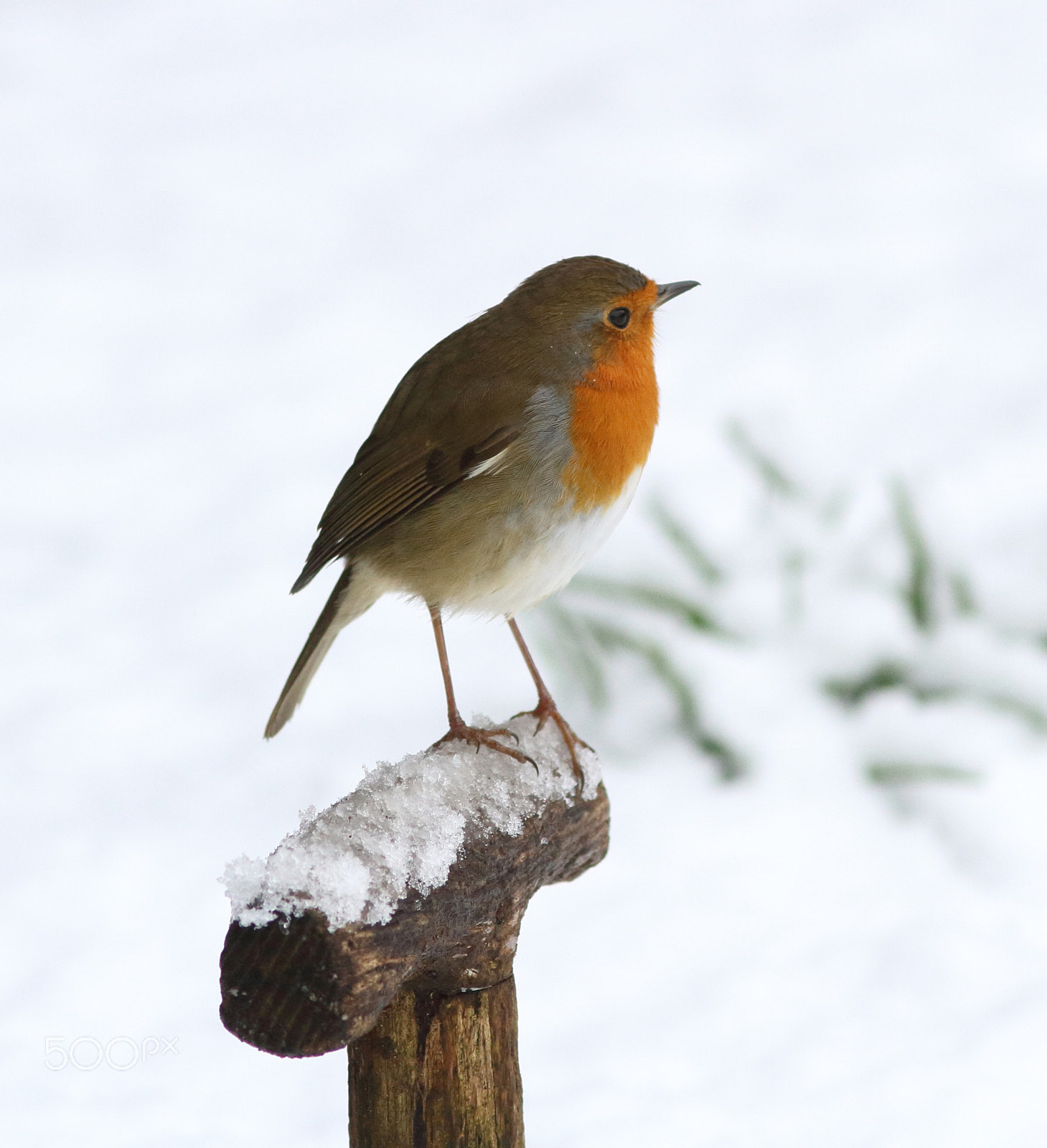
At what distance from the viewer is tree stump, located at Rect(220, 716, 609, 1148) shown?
1.72 meters

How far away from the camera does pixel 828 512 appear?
447cm

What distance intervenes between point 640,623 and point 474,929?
90.6 inches

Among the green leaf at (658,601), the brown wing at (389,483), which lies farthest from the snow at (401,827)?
the green leaf at (658,601)

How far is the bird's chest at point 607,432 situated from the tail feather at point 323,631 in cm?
44

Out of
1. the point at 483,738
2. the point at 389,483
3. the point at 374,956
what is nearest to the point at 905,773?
the point at 483,738

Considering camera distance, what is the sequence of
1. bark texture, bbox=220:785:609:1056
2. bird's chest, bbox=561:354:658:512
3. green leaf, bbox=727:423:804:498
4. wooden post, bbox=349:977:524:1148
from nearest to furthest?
bark texture, bbox=220:785:609:1056 → wooden post, bbox=349:977:524:1148 → bird's chest, bbox=561:354:658:512 → green leaf, bbox=727:423:804:498

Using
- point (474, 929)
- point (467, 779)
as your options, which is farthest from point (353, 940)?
point (467, 779)

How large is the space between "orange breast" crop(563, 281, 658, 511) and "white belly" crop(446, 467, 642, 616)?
0.09 ft

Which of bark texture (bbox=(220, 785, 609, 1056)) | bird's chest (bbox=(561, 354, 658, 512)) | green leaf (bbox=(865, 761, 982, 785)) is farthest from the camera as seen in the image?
green leaf (bbox=(865, 761, 982, 785))

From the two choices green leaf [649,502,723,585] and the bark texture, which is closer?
the bark texture

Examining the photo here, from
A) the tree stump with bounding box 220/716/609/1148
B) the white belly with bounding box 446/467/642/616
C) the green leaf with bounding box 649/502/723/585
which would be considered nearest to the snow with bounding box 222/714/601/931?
the tree stump with bounding box 220/716/609/1148

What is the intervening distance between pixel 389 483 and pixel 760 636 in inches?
87.1

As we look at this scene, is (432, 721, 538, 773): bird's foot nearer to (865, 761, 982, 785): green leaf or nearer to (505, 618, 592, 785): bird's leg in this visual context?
(505, 618, 592, 785): bird's leg

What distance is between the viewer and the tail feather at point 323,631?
251cm
